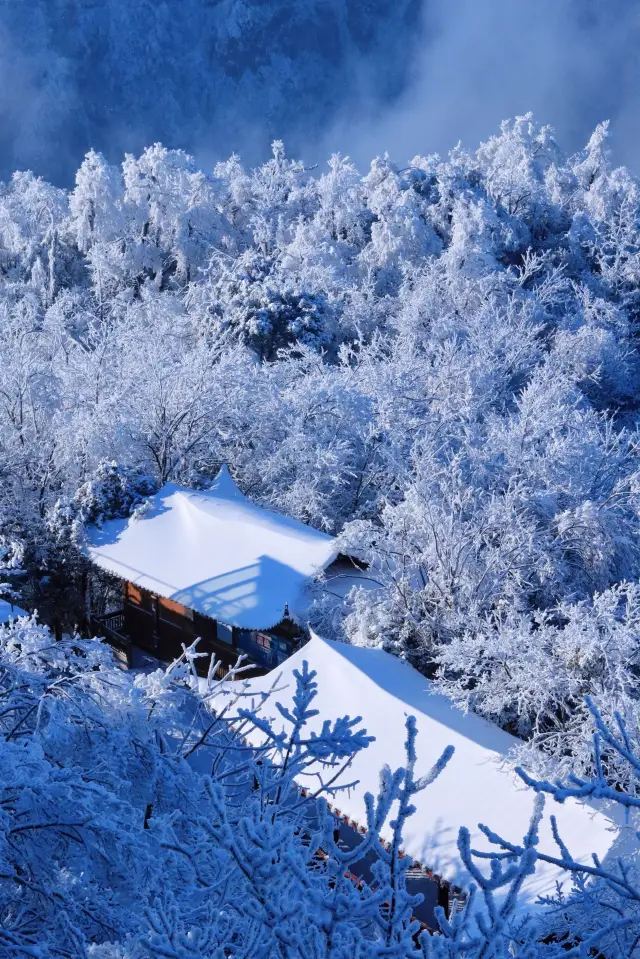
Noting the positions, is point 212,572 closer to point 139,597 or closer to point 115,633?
point 139,597

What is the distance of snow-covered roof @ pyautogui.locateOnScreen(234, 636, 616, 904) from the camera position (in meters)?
8.39

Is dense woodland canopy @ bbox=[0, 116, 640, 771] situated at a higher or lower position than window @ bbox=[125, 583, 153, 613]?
higher

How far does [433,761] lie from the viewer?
9.54 meters

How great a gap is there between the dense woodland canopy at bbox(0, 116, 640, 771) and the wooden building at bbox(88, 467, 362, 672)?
694 mm

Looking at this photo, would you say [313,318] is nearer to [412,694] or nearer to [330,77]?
[412,694]

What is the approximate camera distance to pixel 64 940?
4.74 m

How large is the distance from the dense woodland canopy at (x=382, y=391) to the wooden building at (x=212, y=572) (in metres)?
0.69

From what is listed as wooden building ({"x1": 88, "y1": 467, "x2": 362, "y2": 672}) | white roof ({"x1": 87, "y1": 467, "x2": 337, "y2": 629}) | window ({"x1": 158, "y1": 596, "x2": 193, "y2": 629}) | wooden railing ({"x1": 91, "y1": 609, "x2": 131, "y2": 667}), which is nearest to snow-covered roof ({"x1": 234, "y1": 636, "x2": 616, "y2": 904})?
white roof ({"x1": 87, "y1": 467, "x2": 337, "y2": 629})

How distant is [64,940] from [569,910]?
317cm

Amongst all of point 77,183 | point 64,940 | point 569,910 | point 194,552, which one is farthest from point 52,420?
point 77,183

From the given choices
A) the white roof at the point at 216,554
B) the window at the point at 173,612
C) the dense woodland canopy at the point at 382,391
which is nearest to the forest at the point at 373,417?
the dense woodland canopy at the point at 382,391

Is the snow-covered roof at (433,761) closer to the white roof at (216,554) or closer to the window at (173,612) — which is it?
the white roof at (216,554)

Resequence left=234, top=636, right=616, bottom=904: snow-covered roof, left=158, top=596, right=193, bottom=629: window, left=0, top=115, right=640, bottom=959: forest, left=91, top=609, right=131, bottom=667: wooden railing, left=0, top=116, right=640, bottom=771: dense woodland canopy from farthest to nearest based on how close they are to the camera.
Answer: left=91, top=609, right=131, bottom=667: wooden railing, left=158, top=596, right=193, bottom=629: window, left=0, top=116, right=640, bottom=771: dense woodland canopy, left=0, top=115, right=640, bottom=959: forest, left=234, top=636, right=616, bottom=904: snow-covered roof

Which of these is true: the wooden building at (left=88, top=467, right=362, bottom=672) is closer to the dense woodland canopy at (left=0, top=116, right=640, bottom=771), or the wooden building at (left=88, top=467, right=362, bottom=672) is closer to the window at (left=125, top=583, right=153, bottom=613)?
the window at (left=125, top=583, right=153, bottom=613)
